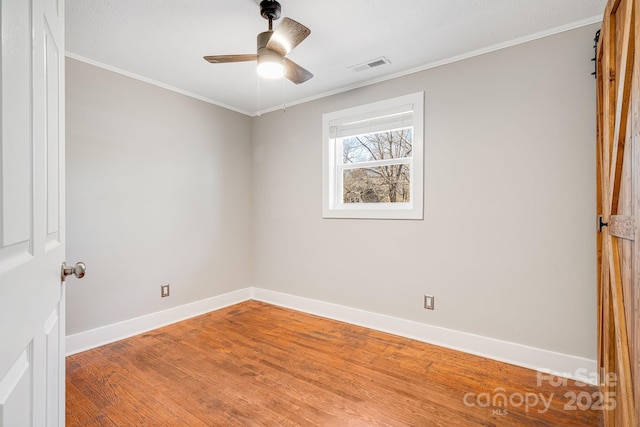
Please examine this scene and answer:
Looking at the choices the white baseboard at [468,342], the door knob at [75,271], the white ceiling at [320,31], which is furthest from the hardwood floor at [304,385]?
the white ceiling at [320,31]

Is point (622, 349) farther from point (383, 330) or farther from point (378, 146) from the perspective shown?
point (378, 146)

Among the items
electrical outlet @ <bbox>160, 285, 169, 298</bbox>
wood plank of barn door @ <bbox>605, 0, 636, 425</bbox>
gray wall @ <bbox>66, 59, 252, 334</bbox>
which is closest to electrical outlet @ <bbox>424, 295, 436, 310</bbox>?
wood plank of barn door @ <bbox>605, 0, 636, 425</bbox>

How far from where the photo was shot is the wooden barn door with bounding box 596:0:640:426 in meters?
0.96

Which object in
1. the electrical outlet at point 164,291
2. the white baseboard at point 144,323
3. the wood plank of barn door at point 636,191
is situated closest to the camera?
the wood plank of barn door at point 636,191

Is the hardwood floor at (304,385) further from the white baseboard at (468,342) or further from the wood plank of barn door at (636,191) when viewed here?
the wood plank of barn door at (636,191)

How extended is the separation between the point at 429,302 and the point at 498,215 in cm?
94

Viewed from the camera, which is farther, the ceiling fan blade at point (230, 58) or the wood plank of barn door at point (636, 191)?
the ceiling fan blade at point (230, 58)

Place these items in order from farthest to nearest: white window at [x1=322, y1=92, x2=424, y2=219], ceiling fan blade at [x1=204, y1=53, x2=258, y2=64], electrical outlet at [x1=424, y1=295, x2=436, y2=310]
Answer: white window at [x1=322, y1=92, x2=424, y2=219], electrical outlet at [x1=424, y1=295, x2=436, y2=310], ceiling fan blade at [x1=204, y1=53, x2=258, y2=64]

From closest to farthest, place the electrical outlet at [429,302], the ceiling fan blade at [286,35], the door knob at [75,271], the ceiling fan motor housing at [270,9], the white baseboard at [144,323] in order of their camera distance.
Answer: the door knob at [75,271]
the ceiling fan blade at [286,35]
the ceiling fan motor housing at [270,9]
the white baseboard at [144,323]
the electrical outlet at [429,302]

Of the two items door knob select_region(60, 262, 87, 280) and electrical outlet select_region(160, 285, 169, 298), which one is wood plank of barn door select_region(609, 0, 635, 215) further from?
electrical outlet select_region(160, 285, 169, 298)

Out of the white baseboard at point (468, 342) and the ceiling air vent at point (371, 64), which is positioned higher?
the ceiling air vent at point (371, 64)

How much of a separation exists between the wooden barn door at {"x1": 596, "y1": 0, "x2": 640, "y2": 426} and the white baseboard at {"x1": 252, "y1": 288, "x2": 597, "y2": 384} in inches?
26.2

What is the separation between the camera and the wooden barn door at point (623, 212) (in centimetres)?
96

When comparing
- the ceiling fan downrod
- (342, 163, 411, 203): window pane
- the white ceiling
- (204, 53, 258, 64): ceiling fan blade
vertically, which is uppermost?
the white ceiling
